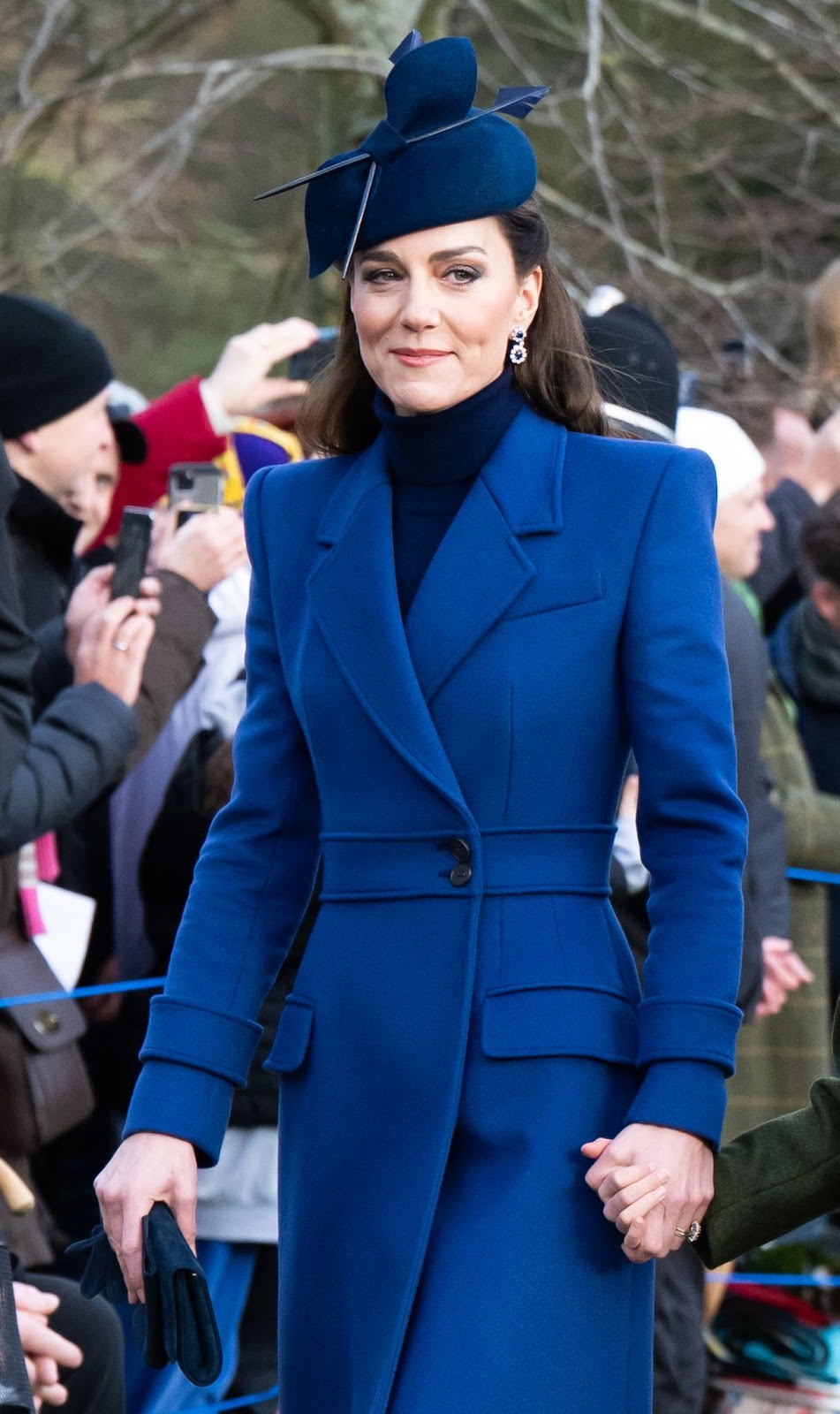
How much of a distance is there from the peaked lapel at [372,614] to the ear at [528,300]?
238 mm

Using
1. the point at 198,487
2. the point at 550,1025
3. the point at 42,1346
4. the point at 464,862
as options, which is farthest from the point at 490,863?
the point at 198,487

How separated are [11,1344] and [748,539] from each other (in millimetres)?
3222

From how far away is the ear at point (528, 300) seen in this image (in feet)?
9.48

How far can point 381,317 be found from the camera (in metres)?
2.79

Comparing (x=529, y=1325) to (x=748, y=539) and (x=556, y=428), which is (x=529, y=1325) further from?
(x=748, y=539)

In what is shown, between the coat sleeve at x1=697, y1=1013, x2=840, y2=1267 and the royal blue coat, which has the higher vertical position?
the royal blue coat

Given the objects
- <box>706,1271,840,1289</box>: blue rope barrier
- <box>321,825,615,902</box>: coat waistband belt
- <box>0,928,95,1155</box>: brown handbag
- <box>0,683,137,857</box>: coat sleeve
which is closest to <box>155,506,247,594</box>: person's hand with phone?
<box>0,683,137,857</box>: coat sleeve

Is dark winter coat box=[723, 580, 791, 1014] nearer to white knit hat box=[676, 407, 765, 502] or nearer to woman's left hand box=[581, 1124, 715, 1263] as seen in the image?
white knit hat box=[676, 407, 765, 502]

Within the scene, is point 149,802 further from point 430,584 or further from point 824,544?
point 430,584

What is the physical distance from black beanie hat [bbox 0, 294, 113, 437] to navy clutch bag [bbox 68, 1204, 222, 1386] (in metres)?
2.52

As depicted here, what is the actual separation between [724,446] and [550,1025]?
10.3 feet

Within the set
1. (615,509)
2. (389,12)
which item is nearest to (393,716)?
(615,509)

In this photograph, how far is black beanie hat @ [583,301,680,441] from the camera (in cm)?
433

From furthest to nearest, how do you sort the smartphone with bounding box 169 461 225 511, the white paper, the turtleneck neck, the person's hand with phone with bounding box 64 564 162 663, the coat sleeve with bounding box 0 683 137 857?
the smartphone with bounding box 169 461 225 511
the person's hand with phone with bounding box 64 564 162 663
the white paper
the coat sleeve with bounding box 0 683 137 857
the turtleneck neck
